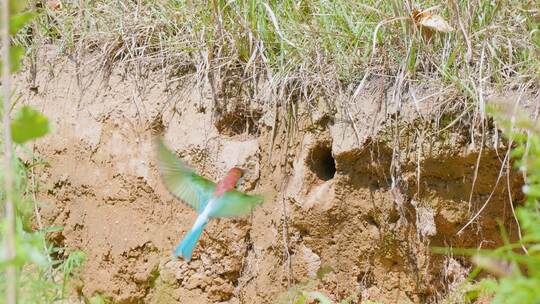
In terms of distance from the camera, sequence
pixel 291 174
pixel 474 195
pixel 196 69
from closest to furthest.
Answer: pixel 474 195 → pixel 291 174 → pixel 196 69

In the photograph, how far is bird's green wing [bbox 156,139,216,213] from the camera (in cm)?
273

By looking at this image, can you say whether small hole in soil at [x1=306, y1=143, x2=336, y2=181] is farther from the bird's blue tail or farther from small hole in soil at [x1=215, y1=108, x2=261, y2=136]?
the bird's blue tail

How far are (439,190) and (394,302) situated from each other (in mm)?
428

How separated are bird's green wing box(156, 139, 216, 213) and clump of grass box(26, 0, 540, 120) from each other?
0.57 meters

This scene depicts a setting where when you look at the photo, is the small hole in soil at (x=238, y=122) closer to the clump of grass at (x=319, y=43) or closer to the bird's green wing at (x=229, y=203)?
the clump of grass at (x=319, y=43)

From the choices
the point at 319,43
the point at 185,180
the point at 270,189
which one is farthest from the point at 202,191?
the point at 319,43

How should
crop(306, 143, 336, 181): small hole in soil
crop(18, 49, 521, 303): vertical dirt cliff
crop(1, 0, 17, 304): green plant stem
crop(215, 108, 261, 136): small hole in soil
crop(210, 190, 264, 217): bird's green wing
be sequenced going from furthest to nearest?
crop(215, 108, 261, 136): small hole in soil < crop(306, 143, 336, 181): small hole in soil < crop(18, 49, 521, 303): vertical dirt cliff < crop(210, 190, 264, 217): bird's green wing < crop(1, 0, 17, 304): green plant stem

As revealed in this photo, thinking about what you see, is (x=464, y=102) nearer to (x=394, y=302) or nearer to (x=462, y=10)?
(x=462, y=10)

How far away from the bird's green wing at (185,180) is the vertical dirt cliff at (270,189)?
45 centimetres

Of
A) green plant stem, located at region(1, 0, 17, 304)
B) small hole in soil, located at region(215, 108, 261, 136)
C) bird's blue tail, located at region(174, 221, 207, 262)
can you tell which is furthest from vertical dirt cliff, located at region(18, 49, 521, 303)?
green plant stem, located at region(1, 0, 17, 304)

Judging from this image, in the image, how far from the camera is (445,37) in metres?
3.06

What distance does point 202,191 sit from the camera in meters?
2.74

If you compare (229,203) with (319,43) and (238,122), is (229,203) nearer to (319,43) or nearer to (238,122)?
(238,122)

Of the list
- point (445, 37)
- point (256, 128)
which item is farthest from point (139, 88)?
point (445, 37)
